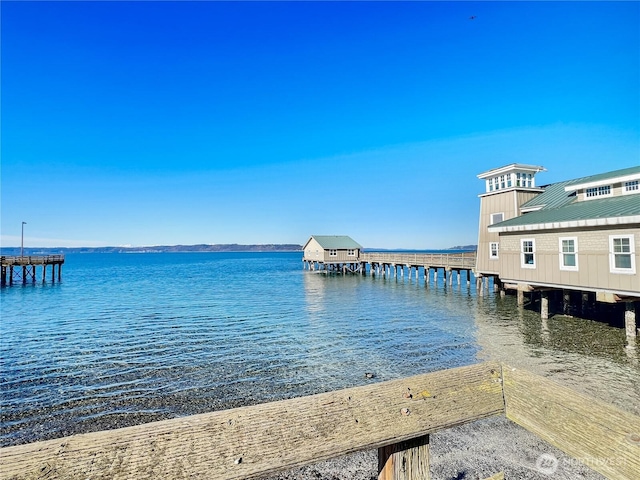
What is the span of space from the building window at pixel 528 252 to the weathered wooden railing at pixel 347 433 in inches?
819

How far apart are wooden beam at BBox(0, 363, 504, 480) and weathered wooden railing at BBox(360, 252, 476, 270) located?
35305 mm

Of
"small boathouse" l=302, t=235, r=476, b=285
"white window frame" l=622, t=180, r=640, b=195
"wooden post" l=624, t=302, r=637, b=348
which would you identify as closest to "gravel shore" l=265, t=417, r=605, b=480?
"wooden post" l=624, t=302, r=637, b=348

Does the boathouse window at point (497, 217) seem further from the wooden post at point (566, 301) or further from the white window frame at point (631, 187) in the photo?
the white window frame at point (631, 187)

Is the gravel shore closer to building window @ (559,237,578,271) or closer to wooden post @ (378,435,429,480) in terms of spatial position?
wooden post @ (378,435,429,480)

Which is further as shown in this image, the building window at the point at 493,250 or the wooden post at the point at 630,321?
the building window at the point at 493,250

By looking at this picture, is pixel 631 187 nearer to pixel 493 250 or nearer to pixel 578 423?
pixel 493 250

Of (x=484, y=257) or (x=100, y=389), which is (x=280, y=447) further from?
(x=484, y=257)

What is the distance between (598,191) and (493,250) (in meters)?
8.76

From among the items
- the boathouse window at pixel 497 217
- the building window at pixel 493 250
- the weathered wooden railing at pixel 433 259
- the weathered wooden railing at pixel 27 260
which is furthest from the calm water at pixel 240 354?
the weathered wooden railing at pixel 27 260

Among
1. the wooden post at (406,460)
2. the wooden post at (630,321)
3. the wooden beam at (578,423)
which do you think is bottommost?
the wooden post at (630,321)

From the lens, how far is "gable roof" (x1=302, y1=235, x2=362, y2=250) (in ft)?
210

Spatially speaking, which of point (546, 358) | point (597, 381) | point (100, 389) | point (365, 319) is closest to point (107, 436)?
point (100, 389)

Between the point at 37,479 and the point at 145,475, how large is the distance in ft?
1.11

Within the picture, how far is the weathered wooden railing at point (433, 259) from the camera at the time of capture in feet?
119
